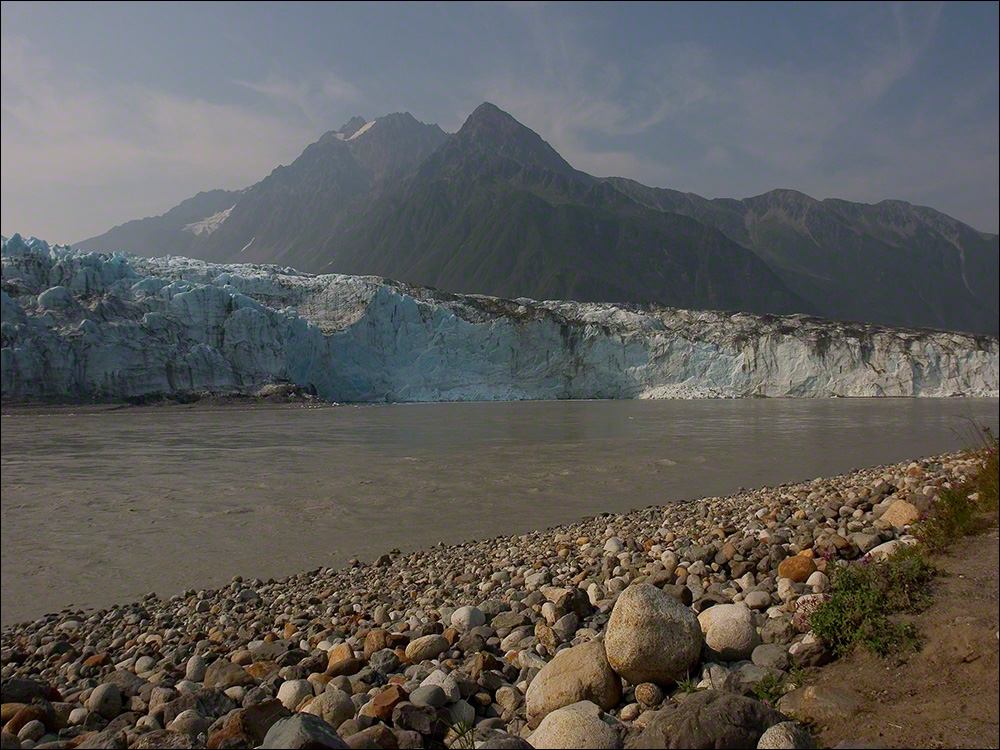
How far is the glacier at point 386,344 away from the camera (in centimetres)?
2948

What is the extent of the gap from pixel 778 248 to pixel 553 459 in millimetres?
204545

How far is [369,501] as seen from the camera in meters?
10.1

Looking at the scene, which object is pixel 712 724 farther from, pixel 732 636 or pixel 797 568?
pixel 797 568

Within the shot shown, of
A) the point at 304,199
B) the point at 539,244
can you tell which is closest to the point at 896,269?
the point at 539,244

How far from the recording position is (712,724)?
2.01m

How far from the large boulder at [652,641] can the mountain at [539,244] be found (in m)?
110

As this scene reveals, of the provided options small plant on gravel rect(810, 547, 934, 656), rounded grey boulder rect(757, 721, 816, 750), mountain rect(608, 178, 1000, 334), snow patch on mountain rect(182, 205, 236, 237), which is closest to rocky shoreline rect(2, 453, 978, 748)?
rounded grey boulder rect(757, 721, 816, 750)

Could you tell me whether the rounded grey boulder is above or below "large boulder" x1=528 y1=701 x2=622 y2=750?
above

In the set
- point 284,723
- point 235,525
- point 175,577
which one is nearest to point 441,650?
point 284,723

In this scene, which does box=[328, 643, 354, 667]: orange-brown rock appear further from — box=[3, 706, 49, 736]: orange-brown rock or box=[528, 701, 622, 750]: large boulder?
box=[528, 701, 622, 750]: large boulder

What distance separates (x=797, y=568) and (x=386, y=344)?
130 feet

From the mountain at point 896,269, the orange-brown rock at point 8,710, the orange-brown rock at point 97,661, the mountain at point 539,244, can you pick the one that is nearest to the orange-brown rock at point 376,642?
the orange-brown rock at point 8,710

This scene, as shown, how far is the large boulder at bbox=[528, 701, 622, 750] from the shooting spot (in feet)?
7.06

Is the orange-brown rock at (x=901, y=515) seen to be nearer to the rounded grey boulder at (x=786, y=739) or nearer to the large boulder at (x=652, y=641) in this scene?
the large boulder at (x=652, y=641)
